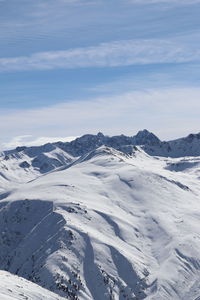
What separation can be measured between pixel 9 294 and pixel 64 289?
79479mm

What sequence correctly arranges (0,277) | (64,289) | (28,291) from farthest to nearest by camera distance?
(64,289) < (0,277) < (28,291)

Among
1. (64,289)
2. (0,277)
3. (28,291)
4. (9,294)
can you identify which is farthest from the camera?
(64,289)

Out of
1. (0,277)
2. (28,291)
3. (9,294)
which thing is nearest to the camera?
(9,294)

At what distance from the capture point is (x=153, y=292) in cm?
19675

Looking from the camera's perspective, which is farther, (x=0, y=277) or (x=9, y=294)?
(x=0, y=277)

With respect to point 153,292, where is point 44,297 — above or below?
above

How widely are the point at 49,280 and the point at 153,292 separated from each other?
41594 millimetres

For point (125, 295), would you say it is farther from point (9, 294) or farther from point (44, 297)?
point (9, 294)

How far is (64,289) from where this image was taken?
193 meters

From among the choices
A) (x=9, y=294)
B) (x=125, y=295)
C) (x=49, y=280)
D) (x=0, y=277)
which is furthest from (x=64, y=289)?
(x=9, y=294)

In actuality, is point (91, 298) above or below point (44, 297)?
below

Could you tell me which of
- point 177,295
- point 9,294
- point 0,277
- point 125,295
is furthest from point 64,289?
point 9,294

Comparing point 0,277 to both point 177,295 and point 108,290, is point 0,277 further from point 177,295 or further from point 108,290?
A: point 177,295

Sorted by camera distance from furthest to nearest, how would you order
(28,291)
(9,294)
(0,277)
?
1. (0,277)
2. (28,291)
3. (9,294)
